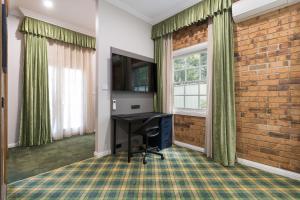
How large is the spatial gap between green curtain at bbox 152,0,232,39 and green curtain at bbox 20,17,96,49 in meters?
2.00

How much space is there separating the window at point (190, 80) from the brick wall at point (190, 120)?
143 millimetres

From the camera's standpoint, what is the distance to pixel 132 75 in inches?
125

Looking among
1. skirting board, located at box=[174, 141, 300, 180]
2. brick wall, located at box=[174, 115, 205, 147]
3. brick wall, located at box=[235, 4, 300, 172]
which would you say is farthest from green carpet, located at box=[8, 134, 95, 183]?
brick wall, located at box=[235, 4, 300, 172]

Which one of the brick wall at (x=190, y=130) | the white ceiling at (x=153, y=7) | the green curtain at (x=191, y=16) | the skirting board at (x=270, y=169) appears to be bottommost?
the skirting board at (x=270, y=169)

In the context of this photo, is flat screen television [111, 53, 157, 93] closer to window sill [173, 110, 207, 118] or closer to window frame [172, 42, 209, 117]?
window frame [172, 42, 209, 117]

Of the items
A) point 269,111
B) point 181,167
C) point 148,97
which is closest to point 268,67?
point 269,111

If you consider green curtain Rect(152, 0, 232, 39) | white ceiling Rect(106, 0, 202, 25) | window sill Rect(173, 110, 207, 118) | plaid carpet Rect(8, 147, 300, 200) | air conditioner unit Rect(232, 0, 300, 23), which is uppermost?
white ceiling Rect(106, 0, 202, 25)

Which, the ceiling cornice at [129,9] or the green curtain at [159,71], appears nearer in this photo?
the ceiling cornice at [129,9]

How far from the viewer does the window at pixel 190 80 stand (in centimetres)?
308

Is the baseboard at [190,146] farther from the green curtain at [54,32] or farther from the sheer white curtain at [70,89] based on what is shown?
the green curtain at [54,32]

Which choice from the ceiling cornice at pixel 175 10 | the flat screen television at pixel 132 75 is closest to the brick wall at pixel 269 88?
the ceiling cornice at pixel 175 10

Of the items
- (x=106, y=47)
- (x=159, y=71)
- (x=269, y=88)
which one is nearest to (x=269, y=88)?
(x=269, y=88)

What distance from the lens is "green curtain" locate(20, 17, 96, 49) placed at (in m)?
3.27

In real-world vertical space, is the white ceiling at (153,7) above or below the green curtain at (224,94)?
above
